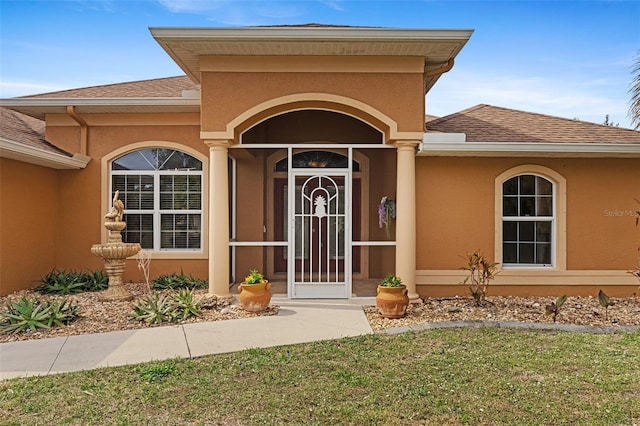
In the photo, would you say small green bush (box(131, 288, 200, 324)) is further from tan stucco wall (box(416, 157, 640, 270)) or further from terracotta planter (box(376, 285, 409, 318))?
tan stucco wall (box(416, 157, 640, 270))

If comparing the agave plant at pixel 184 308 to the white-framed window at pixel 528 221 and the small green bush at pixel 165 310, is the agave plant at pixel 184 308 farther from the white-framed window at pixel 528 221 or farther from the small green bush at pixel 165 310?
the white-framed window at pixel 528 221

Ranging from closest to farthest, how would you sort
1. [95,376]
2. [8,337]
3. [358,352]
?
[95,376], [358,352], [8,337]

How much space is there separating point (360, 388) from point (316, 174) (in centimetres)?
487

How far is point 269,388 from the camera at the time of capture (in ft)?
14.9

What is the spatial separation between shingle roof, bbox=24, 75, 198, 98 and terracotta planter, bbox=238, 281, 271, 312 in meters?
5.10

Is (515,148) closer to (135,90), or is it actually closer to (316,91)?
(316,91)

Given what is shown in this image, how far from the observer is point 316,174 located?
8.71 metres

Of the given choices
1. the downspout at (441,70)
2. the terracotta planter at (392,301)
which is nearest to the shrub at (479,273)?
the terracotta planter at (392,301)

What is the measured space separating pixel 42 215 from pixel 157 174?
2505 millimetres

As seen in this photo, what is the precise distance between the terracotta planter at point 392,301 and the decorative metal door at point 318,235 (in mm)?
1436

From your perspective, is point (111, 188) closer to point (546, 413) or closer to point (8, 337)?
point (8, 337)

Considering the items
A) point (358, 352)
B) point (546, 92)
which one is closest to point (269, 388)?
point (358, 352)

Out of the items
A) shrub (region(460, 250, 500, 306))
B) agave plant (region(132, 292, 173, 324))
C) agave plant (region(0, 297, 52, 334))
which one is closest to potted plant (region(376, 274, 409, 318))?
shrub (region(460, 250, 500, 306))

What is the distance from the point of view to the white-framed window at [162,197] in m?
10.6
